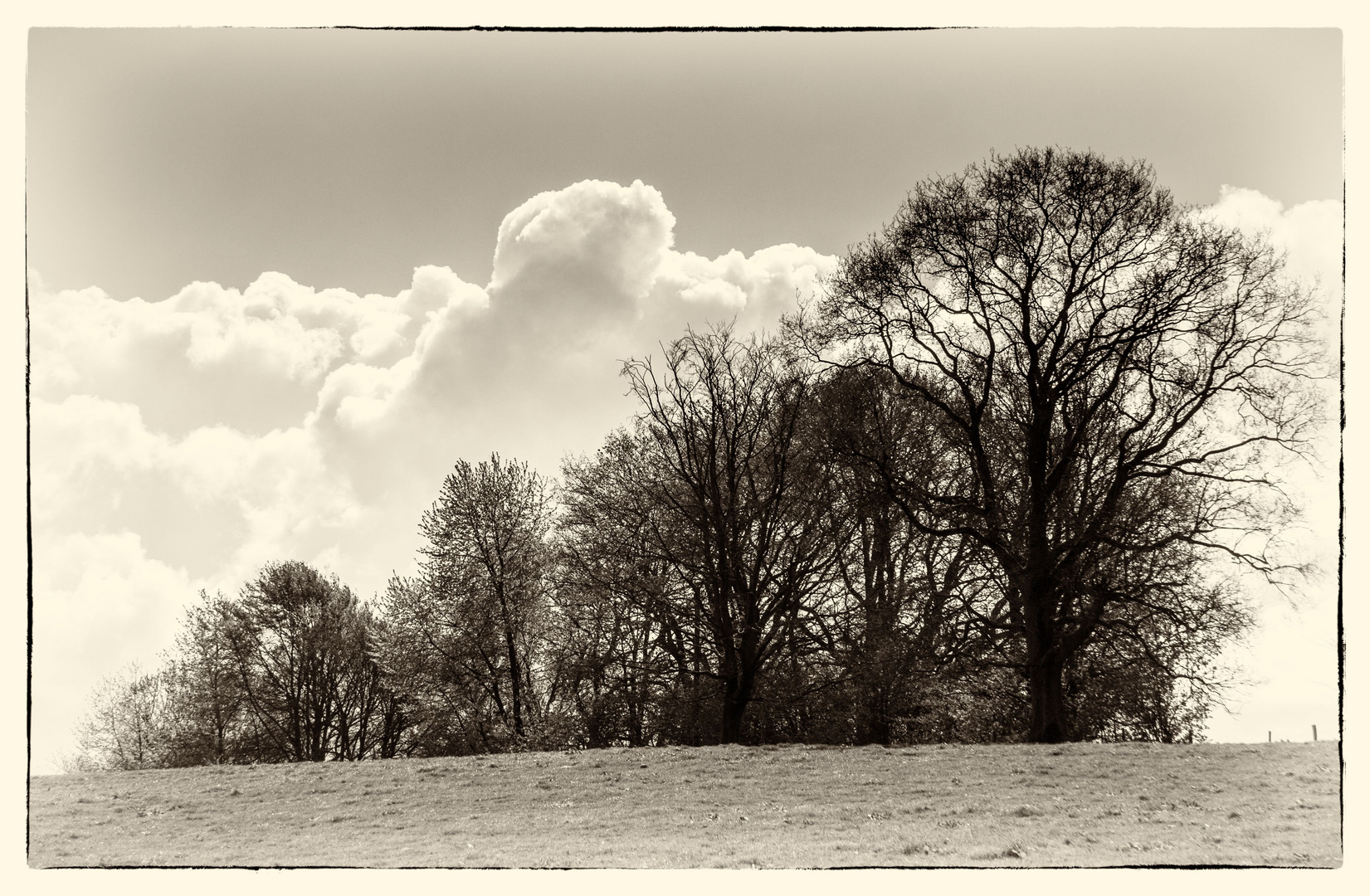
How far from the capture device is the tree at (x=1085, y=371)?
66.2 ft

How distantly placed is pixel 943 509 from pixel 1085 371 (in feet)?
13.2

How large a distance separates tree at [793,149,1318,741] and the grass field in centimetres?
356

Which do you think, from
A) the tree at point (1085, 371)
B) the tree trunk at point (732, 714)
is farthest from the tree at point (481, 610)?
the tree at point (1085, 371)

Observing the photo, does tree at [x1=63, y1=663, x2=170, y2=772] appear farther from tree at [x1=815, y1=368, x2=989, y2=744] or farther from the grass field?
tree at [x1=815, y1=368, x2=989, y2=744]

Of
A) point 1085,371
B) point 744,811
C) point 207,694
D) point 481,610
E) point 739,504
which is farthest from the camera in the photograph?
point 207,694

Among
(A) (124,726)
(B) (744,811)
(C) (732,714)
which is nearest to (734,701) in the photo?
(C) (732,714)

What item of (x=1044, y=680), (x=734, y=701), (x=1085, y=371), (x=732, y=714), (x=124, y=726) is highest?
(x=1085, y=371)

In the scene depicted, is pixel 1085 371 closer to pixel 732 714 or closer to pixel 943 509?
pixel 943 509

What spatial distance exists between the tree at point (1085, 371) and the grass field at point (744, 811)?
3560 mm

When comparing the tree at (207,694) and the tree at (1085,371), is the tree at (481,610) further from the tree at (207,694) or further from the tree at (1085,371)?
the tree at (1085,371)

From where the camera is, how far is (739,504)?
86.0ft

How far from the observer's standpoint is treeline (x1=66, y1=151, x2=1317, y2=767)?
67.7ft

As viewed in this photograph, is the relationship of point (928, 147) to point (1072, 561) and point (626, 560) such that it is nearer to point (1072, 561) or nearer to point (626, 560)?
point (1072, 561)

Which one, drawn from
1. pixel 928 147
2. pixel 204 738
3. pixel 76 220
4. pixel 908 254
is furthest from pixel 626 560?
pixel 204 738
